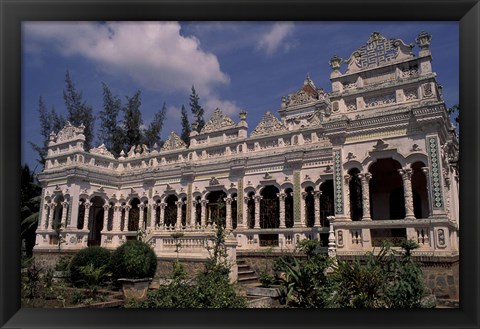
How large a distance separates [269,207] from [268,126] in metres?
3.23

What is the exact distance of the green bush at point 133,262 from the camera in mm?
12227

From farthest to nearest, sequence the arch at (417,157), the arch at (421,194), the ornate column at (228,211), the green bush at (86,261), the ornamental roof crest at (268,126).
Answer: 1. the ornate column at (228,211)
2. the ornamental roof crest at (268,126)
3. the arch at (421,194)
4. the green bush at (86,261)
5. the arch at (417,157)

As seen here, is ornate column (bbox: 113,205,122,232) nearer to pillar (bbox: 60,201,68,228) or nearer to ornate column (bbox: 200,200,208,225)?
pillar (bbox: 60,201,68,228)

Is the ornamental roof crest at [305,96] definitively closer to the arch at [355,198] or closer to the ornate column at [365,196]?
the arch at [355,198]

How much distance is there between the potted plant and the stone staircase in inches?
110

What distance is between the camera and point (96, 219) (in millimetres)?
22531

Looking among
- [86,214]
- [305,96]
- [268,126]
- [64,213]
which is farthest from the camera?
[305,96]

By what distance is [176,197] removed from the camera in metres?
20.0

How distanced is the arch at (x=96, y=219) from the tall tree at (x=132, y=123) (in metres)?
9.01

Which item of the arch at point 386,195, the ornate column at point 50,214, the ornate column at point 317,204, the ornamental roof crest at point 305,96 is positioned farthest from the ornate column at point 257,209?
the ornate column at point 50,214

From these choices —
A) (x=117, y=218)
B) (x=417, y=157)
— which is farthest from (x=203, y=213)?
(x=417, y=157)

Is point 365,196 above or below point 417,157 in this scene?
below
